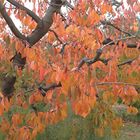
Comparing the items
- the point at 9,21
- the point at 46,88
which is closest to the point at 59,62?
the point at 46,88

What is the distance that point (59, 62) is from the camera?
323 centimetres

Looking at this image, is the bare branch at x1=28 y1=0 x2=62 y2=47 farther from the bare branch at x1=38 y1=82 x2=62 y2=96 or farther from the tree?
the bare branch at x1=38 y1=82 x2=62 y2=96

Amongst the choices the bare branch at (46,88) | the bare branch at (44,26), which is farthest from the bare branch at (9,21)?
the bare branch at (46,88)

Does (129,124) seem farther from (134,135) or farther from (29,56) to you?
(29,56)

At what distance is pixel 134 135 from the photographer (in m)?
10.8

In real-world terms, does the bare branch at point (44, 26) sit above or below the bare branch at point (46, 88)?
above

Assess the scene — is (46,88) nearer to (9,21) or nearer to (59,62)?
(59,62)

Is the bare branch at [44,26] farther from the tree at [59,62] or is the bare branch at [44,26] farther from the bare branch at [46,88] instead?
the bare branch at [46,88]

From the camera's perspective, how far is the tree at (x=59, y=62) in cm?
293

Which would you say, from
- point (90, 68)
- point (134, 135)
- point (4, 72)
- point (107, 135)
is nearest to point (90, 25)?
point (90, 68)

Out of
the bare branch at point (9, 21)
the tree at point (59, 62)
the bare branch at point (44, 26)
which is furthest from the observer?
the bare branch at point (44, 26)

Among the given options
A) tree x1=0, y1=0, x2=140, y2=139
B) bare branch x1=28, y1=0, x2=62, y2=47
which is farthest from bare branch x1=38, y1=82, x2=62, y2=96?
bare branch x1=28, y1=0, x2=62, y2=47

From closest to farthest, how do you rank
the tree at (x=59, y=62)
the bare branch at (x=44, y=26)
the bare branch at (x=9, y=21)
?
1. the tree at (x=59, y=62)
2. the bare branch at (x=9, y=21)
3. the bare branch at (x=44, y=26)

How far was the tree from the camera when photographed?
2932 millimetres
